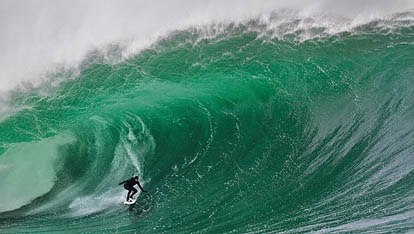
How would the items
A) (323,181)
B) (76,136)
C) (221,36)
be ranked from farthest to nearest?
(221,36)
(76,136)
(323,181)

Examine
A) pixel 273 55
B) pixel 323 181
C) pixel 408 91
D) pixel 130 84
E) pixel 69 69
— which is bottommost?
pixel 323 181

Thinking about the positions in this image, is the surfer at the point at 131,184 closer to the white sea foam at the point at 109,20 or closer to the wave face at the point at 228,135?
the wave face at the point at 228,135

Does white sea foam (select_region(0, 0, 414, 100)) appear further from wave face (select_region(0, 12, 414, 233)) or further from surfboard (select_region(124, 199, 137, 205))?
surfboard (select_region(124, 199, 137, 205))

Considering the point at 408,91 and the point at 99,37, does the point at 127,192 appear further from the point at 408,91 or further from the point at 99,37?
the point at 408,91

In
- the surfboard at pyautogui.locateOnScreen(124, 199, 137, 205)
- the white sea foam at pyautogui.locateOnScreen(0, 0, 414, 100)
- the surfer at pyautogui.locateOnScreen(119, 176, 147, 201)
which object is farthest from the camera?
the white sea foam at pyautogui.locateOnScreen(0, 0, 414, 100)

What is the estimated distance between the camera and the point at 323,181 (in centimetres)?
1260

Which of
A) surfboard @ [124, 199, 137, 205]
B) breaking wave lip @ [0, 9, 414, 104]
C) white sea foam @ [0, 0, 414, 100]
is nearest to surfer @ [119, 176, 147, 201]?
surfboard @ [124, 199, 137, 205]

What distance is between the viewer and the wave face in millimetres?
Result: 12008

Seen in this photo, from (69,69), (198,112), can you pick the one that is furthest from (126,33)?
(198,112)

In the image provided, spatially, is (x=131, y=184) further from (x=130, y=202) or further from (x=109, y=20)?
(x=109, y=20)

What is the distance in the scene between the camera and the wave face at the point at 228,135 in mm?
12008

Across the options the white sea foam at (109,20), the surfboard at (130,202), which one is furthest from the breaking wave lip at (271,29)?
the surfboard at (130,202)

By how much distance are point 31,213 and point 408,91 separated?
15.4 m

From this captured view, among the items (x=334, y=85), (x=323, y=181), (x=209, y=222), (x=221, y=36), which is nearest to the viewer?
(x=209, y=222)
